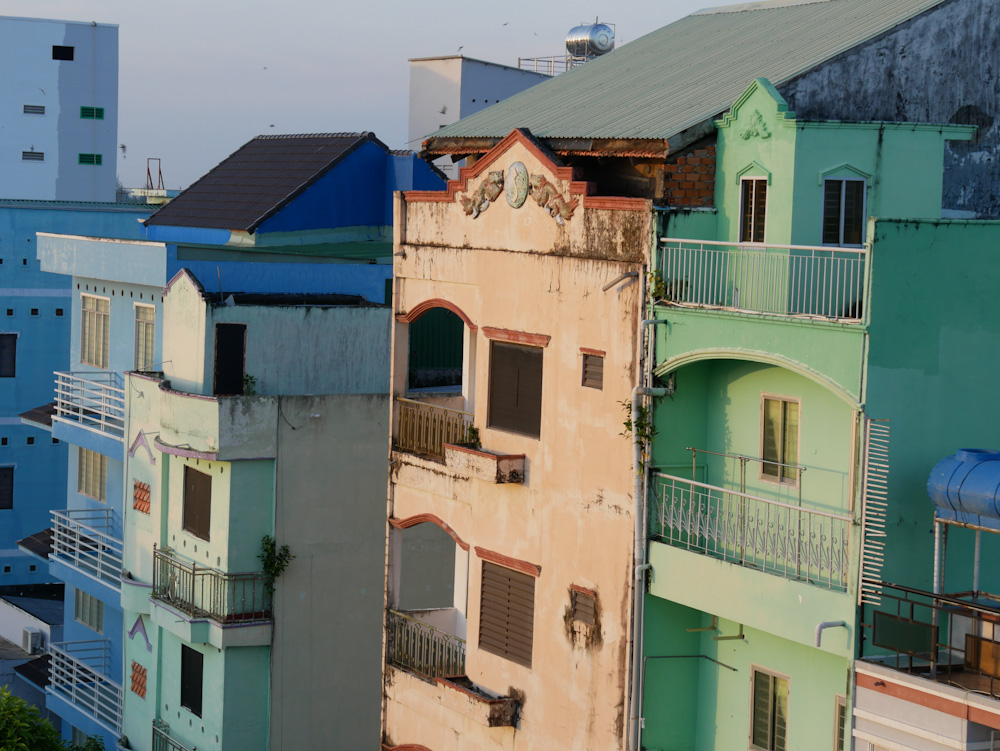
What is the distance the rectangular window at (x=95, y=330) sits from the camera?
111 ft

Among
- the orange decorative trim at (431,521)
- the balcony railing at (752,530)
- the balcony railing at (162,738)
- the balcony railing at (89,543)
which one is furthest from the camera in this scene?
the balcony railing at (89,543)

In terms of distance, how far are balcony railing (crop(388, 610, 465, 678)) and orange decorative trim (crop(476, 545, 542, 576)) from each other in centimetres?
150

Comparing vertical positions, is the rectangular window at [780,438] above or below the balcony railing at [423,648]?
above

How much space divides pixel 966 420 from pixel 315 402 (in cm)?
1360

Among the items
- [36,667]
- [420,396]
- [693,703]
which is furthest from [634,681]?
[36,667]

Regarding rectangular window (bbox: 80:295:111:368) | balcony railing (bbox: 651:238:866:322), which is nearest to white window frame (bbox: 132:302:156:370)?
rectangular window (bbox: 80:295:111:368)

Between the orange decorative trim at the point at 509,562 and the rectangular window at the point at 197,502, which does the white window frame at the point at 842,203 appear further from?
the rectangular window at the point at 197,502

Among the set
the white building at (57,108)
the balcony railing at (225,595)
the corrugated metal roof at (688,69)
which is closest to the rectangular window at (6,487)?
the balcony railing at (225,595)

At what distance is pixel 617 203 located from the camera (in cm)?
2036

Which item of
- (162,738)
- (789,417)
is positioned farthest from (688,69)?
(162,738)

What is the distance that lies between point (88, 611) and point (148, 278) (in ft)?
31.0

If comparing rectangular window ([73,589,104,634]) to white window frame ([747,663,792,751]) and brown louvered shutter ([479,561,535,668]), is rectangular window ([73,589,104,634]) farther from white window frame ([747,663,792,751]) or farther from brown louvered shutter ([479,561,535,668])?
white window frame ([747,663,792,751])

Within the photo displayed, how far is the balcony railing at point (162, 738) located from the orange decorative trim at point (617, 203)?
49.7 feet

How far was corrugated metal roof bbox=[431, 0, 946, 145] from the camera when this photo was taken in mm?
21484
